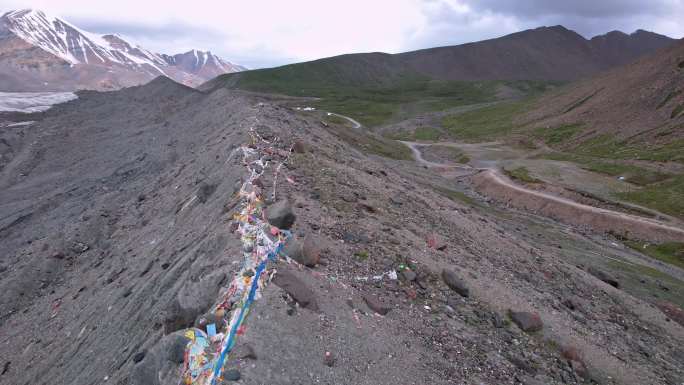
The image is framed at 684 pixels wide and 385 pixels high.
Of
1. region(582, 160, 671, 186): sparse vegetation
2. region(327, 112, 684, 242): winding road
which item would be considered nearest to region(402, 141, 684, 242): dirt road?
region(327, 112, 684, 242): winding road

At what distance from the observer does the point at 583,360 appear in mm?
12742

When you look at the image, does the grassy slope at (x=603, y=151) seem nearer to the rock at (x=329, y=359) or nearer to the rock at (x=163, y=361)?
the rock at (x=329, y=359)

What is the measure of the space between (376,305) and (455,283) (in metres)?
3.91

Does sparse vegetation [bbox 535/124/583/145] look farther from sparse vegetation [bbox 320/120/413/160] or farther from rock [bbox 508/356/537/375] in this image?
rock [bbox 508/356/537/375]

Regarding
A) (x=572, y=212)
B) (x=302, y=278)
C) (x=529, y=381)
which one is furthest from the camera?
(x=572, y=212)

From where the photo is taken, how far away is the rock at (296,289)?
29.5 feet

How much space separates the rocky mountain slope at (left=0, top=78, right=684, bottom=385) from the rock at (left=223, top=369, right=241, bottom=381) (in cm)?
3

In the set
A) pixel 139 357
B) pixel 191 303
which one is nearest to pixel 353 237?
pixel 191 303

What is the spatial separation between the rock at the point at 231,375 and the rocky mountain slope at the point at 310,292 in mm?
32

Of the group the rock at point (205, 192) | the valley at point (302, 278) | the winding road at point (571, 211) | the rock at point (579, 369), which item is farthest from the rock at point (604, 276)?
the rock at point (205, 192)

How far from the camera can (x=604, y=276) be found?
25.5 meters

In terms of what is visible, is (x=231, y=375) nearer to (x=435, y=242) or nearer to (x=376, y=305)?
(x=376, y=305)

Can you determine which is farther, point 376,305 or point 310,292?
point 376,305

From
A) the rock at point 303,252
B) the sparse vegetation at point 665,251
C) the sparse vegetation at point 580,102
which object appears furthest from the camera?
the sparse vegetation at point 580,102
